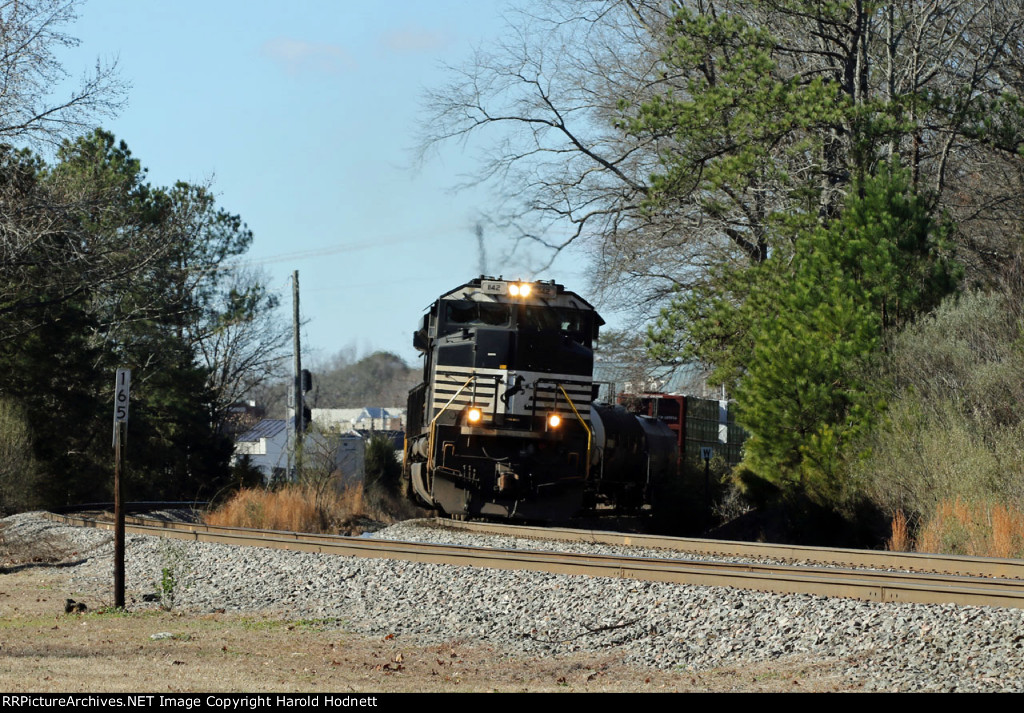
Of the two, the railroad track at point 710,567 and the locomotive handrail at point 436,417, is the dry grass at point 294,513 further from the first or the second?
the locomotive handrail at point 436,417

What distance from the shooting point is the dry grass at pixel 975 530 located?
1445cm

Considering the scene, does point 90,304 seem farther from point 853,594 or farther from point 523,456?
point 853,594

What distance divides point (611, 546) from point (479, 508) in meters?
2.71

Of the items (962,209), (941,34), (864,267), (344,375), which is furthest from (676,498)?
(344,375)

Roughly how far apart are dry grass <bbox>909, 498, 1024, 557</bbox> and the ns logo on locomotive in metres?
5.18

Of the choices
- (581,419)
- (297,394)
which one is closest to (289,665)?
(581,419)

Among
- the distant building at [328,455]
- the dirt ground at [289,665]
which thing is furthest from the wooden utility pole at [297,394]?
the dirt ground at [289,665]

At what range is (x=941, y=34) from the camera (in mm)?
26031

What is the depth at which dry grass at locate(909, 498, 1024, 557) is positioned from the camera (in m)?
14.5

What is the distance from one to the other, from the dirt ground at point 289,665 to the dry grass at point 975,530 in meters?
7.91

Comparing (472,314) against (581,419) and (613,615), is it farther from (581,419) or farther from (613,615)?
(613,615)

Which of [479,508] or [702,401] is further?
[702,401]

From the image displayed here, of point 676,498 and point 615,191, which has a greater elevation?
point 615,191

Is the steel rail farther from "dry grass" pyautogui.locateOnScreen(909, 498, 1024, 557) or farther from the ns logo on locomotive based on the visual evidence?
"dry grass" pyautogui.locateOnScreen(909, 498, 1024, 557)
